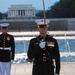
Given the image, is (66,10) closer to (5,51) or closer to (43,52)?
(5,51)

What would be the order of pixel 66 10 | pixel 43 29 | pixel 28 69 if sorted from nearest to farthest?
pixel 43 29 < pixel 28 69 < pixel 66 10

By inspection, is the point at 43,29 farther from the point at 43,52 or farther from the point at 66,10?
the point at 66,10

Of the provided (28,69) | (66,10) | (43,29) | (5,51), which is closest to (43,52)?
(43,29)

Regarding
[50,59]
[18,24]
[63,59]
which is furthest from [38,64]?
[18,24]

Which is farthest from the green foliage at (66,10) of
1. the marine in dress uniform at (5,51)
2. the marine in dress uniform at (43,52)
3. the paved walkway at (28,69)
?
the marine in dress uniform at (43,52)

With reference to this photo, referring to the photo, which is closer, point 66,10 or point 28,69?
point 28,69

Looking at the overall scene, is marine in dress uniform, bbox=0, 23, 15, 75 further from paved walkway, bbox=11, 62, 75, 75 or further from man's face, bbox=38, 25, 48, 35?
paved walkway, bbox=11, 62, 75, 75

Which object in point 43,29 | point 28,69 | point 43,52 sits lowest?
point 28,69

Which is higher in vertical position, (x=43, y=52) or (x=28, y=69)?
(x=43, y=52)

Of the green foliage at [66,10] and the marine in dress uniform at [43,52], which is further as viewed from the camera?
the green foliage at [66,10]

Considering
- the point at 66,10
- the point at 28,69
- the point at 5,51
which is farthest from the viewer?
the point at 66,10

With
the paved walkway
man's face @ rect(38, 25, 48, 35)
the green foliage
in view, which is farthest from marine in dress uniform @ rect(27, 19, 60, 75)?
the green foliage

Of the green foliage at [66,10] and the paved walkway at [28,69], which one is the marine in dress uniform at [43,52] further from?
the green foliage at [66,10]

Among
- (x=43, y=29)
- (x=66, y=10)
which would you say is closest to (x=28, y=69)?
(x=43, y=29)
